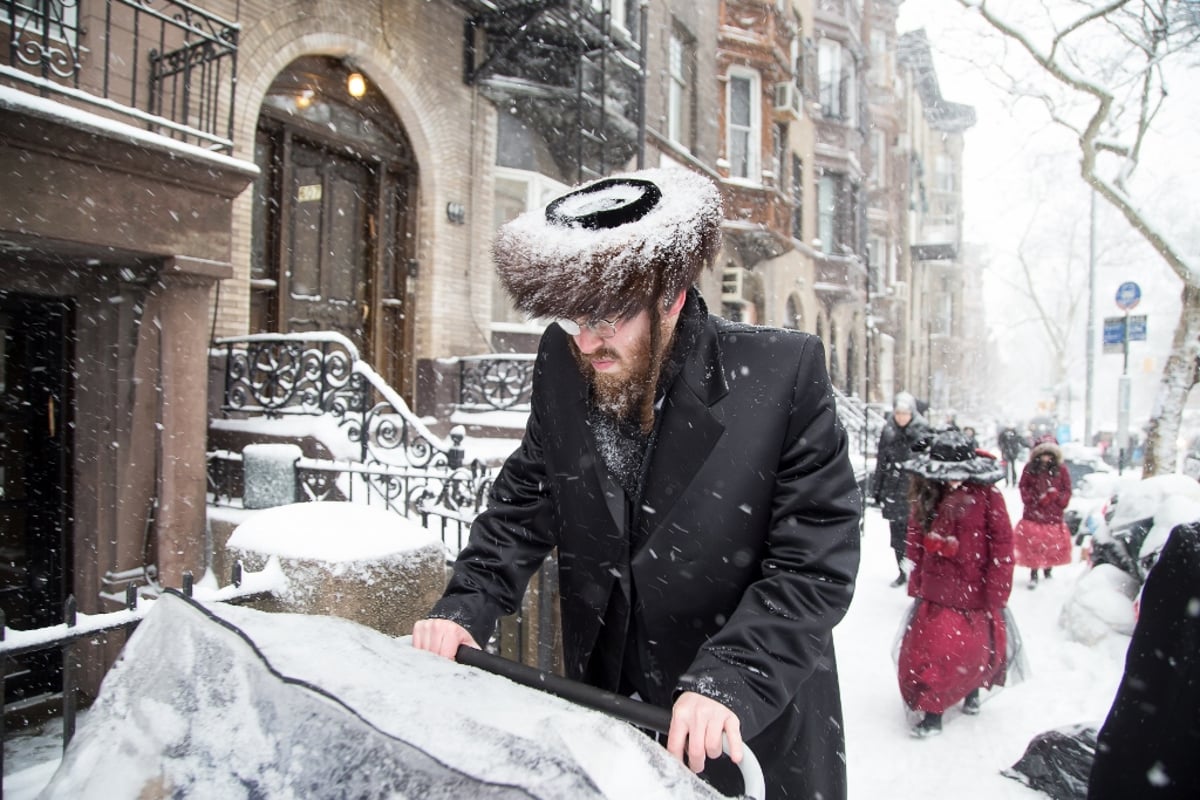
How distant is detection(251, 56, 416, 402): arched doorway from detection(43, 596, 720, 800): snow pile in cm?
773

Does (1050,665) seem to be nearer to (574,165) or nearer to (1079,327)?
(574,165)

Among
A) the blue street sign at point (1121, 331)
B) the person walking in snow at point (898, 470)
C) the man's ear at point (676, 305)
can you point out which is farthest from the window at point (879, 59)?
the man's ear at point (676, 305)

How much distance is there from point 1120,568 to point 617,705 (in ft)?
22.5

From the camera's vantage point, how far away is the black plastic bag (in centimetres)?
367

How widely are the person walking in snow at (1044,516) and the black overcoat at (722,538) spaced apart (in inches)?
306

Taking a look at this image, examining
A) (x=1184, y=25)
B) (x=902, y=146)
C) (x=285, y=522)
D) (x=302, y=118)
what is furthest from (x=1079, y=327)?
(x=285, y=522)

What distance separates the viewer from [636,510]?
1.96 metres

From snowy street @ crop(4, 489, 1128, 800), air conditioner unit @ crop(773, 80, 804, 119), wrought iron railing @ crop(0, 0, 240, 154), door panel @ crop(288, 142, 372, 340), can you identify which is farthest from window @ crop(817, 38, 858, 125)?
wrought iron railing @ crop(0, 0, 240, 154)

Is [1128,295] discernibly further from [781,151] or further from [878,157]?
[878,157]

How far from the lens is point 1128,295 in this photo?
13641 millimetres

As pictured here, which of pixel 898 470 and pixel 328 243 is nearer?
pixel 898 470

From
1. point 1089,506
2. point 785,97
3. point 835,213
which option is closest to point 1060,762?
point 1089,506

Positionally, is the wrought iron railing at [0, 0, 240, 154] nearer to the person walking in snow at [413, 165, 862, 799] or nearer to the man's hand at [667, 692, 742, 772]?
the person walking in snow at [413, 165, 862, 799]

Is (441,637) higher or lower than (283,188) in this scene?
lower
